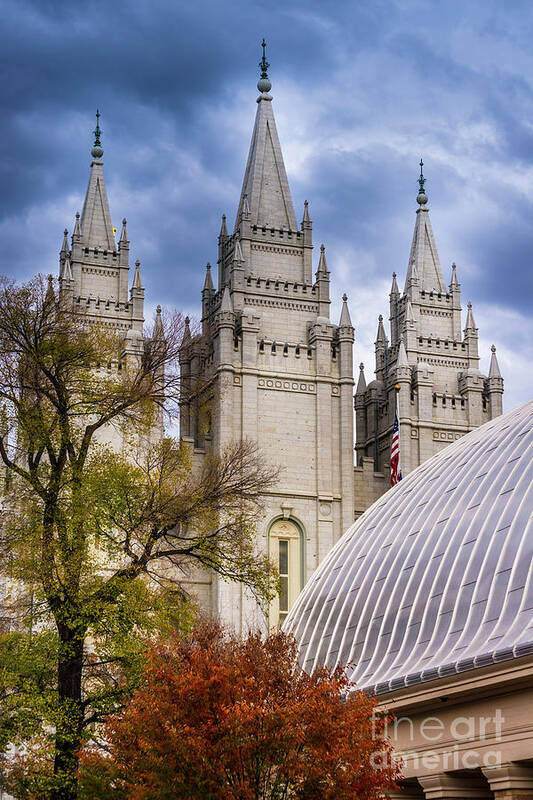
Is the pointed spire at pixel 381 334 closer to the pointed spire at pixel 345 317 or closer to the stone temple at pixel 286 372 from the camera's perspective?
the stone temple at pixel 286 372

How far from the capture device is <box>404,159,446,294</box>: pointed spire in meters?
83.7

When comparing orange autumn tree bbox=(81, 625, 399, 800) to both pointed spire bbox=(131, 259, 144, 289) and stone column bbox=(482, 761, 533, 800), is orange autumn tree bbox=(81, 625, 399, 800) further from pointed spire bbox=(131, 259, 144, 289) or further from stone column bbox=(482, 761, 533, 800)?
pointed spire bbox=(131, 259, 144, 289)

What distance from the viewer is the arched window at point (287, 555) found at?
211 feet

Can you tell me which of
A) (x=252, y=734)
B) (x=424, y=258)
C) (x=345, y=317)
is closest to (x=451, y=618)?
(x=252, y=734)

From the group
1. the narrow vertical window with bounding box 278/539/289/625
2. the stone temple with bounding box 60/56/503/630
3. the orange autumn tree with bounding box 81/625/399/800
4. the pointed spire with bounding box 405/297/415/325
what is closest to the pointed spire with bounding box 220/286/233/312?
the stone temple with bounding box 60/56/503/630

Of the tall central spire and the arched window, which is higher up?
the tall central spire

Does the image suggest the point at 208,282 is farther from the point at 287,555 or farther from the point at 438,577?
the point at 438,577

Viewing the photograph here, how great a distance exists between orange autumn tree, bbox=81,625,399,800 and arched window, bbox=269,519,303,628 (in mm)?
39079

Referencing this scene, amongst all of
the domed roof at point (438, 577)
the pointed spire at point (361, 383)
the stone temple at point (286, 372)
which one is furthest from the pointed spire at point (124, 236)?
the domed roof at point (438, 577)

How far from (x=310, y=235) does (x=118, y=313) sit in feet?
37.1

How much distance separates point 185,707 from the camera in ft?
78.2

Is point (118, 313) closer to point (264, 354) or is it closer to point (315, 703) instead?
point (264, 354)

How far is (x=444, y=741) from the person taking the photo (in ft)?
82.4

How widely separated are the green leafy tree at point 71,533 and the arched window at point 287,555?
31.5 m
